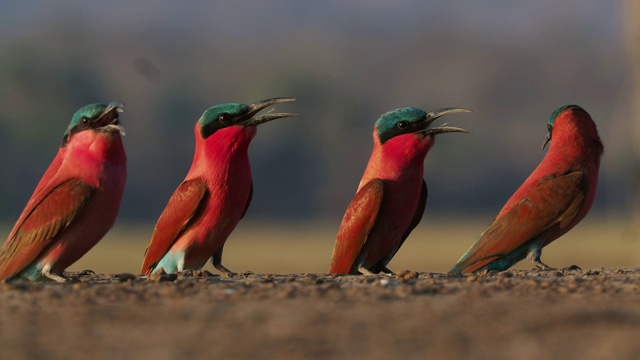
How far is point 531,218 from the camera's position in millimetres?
8633

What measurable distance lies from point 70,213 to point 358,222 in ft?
5.47

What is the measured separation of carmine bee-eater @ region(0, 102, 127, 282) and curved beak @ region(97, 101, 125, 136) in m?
0.05

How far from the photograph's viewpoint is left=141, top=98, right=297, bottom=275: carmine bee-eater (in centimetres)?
841

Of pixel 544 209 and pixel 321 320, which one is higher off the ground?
pixel 544 209

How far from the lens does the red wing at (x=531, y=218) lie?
8.61 meters

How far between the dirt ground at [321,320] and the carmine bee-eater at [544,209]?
1871 millimetres

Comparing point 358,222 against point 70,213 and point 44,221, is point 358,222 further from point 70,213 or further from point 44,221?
point 44,221

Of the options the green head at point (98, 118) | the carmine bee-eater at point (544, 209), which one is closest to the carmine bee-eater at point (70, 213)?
the green head at point (98, 118)

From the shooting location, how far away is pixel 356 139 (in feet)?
210

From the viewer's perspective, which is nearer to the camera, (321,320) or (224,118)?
(321,320)

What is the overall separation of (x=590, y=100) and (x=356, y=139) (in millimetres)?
22336

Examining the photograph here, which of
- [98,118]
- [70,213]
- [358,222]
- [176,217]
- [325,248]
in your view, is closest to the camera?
[70,213]

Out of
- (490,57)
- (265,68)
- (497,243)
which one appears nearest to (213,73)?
(265,68)

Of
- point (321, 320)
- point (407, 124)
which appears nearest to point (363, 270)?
point (407, 124)
